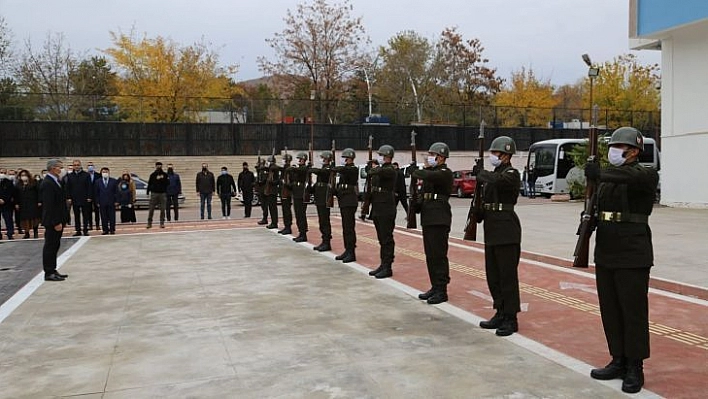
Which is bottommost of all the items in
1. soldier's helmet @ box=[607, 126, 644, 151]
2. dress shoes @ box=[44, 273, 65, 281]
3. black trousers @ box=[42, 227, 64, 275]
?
dress shoes @ box=[44, 273, 65, 281]

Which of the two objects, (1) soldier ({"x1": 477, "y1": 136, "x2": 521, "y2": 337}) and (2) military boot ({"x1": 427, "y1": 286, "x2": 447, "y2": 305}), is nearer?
(1) soldier ({"x1": 477, "y1": 136, "x2": 521, "y2": 337})

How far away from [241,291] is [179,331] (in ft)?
6.62

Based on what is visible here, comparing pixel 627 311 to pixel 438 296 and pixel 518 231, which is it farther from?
pixel 438 296

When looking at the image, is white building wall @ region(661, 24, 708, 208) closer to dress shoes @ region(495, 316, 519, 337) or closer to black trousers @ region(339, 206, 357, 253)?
black trousers @ region(339, 206, 357, 253)

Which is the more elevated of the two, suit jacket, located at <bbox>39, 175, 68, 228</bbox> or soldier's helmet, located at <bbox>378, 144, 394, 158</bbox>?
soldier's helmet, located at <bbox>378, 144, 394, 158</bbox>

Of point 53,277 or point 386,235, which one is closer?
point 386,235

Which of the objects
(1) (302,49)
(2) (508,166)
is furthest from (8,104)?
(2) (508,166)

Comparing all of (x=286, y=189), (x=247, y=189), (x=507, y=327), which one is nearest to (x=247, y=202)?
(x=247, y=189)

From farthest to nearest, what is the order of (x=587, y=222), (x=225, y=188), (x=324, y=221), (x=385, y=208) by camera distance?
(x=225, y=188), (x=324, y=221), (x=385, y=208), (x=587, y=222)

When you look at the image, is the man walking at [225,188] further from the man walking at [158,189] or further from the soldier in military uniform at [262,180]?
the soldier in military uniform at [262,180]

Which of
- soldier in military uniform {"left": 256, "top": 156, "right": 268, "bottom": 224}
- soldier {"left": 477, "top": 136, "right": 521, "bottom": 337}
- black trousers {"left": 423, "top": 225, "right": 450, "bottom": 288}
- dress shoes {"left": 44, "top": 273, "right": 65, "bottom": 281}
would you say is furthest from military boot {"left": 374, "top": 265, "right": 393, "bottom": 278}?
soldier in military uniform {"left": 256, "top": 156, "right": 268, "bottom": 224}

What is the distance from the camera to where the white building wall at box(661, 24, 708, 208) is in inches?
804

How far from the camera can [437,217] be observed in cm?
767

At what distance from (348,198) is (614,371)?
643 cm
